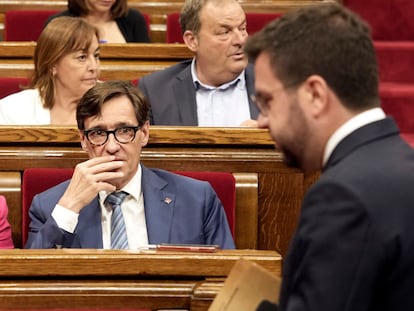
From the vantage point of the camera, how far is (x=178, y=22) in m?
2.04

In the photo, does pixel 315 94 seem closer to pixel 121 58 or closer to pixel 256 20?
pixel 121 58

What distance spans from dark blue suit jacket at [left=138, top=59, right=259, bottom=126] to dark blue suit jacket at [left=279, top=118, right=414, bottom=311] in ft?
3.13

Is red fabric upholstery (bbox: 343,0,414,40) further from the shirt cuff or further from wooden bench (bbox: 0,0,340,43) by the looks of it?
the shirt cuff

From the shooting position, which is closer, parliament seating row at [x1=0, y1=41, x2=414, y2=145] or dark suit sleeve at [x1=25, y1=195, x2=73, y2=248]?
dark suit sleeve at [x1=25, y1=195, x2=73, y2=248]

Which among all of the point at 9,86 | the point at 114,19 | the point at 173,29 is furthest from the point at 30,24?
the point at 9,86

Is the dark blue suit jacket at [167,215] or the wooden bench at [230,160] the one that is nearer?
the dark blue suit jacket at [167,215]

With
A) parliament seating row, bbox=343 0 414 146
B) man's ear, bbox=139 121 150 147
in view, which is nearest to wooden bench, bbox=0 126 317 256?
man's ear, bbox=139 121 150 147

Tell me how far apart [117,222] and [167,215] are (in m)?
0.06

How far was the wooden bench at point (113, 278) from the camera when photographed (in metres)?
0.85

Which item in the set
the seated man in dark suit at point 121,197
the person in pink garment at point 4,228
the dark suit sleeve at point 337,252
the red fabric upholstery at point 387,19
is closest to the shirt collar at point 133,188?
the seated man in dark suit at point 121,197

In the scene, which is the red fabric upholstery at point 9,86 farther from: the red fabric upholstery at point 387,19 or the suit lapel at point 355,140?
the suit lapel at point 355,140

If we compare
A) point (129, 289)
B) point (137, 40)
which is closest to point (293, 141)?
point (129, 289)

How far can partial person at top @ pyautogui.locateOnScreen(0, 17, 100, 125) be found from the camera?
1573 mm

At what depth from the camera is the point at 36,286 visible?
2.81ft
